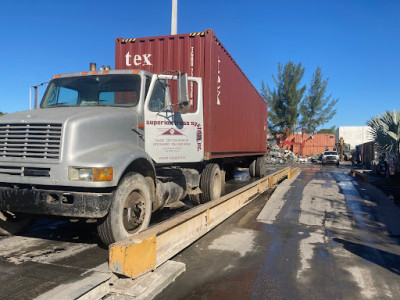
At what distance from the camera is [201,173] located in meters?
7.04

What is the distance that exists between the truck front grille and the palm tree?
13.3 m

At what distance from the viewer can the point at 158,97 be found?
5.11 metres

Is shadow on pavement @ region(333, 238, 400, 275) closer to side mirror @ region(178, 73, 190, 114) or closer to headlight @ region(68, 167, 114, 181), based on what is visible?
side mirror @ region(178, 73, 190, 114)

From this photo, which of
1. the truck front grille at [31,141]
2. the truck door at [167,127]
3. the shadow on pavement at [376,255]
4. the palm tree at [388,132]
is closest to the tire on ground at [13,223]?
the truck front grille at [31,141]

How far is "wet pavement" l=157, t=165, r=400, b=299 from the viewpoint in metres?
3.33

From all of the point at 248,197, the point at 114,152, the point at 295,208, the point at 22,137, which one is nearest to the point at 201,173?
the point at 248,197

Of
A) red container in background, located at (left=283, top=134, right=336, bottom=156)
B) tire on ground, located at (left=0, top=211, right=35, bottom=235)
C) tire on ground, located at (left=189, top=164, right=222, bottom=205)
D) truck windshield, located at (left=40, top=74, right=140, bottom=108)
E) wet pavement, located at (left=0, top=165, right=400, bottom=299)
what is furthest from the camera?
red container in background, located at (left=283, top=134, right=336, bottom=156)

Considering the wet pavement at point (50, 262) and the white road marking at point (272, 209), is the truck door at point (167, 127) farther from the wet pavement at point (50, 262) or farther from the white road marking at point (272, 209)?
the white road marking at point (272, 209)

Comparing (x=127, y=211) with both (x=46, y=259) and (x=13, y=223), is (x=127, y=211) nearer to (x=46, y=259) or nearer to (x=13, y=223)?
(x=46, y=259)

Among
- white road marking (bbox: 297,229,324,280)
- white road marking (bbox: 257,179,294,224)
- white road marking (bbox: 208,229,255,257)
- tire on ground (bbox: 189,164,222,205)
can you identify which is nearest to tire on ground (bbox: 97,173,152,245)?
white road marking (bbox: 208,229,255,257)

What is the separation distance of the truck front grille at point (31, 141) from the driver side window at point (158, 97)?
160 centimetres

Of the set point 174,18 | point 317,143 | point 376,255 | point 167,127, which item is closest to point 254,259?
point 376,255

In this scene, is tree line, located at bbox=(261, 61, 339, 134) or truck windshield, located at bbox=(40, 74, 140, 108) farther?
tree line, located at bbox=(261, 61, 339, 134)

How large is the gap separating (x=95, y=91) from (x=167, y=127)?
4.13 feet
